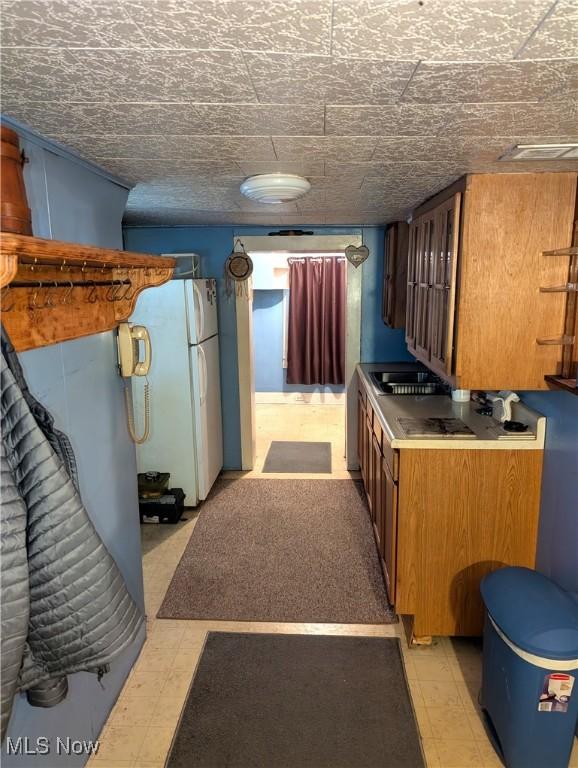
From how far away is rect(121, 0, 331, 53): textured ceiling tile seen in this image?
75 centimetres

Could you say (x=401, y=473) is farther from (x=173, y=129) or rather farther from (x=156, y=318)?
(x=156, y=318)

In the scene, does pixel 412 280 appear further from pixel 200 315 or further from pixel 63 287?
pixel 63 287

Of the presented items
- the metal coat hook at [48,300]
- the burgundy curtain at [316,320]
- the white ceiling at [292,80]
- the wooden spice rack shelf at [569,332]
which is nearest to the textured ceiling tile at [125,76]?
the white ceiling at [292,80]

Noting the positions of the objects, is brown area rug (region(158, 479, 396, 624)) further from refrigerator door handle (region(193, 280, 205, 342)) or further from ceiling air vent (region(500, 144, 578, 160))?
ceiling air vent (region(500, 144, 578, 160))

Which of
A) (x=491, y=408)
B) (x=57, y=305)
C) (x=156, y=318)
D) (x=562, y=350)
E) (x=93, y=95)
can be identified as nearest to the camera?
(x=93, y=95)

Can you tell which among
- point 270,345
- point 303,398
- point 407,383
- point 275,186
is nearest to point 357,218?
point 407,383

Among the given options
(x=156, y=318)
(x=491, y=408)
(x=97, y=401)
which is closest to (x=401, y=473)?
(x=491, y=408)

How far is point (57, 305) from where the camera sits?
1489 millimetres

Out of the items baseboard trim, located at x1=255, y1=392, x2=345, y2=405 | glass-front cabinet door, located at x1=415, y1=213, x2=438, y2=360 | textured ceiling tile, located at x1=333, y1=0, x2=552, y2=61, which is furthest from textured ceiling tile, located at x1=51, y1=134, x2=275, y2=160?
baseboard trim, located at x1=255, y1=392, x2=345, y2=405

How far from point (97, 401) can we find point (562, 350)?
184cm

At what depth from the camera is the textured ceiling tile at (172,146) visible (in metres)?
1.45

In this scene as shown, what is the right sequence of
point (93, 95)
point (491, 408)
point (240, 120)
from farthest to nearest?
point (491, 408) < point (240, 120) < point (93, 95)

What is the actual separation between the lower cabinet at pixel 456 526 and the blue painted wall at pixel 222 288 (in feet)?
7.15

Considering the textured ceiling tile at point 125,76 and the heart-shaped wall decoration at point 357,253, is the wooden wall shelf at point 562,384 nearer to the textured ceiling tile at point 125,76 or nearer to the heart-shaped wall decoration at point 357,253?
the textured ceiling tile at point 125,76
